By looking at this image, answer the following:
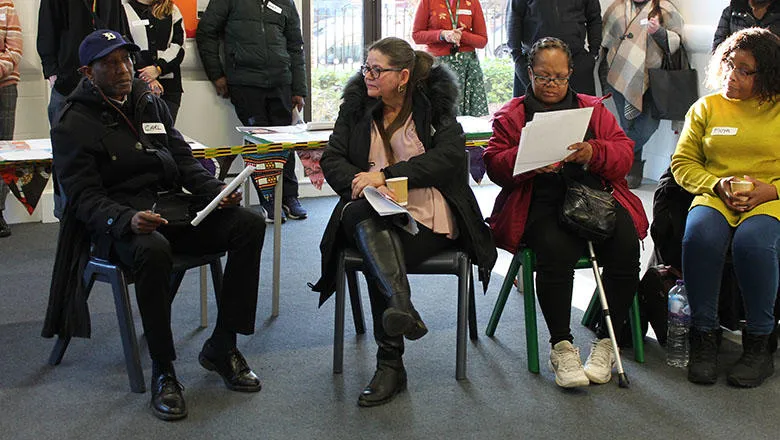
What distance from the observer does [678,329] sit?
10.9ft

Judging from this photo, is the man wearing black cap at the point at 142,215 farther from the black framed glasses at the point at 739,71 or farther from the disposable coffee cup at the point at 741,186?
the black framed glasses at the point at 739,71

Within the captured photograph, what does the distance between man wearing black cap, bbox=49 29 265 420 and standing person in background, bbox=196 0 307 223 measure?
228 cm

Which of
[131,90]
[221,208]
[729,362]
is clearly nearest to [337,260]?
[221,208]

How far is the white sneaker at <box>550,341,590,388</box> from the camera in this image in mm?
3021

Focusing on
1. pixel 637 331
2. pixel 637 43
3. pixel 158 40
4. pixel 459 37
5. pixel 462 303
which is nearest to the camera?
pixel 462 303

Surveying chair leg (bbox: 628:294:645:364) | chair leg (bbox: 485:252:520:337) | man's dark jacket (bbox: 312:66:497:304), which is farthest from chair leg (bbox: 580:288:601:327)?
man's dark jacket (bbox: 312:66:497:304)

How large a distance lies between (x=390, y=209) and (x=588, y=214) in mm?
658

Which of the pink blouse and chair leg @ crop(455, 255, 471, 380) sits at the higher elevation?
the pink blouse

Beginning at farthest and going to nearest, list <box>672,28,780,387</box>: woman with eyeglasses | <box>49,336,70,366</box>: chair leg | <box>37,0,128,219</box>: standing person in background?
<box>37,0,128,219</box>: standing person in background, <box>49,336,70,366</box>: chair leg, <box>672,28,780,387</box>: woman with eyeglasses

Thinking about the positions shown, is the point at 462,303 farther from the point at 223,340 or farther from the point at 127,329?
the point at 127,329

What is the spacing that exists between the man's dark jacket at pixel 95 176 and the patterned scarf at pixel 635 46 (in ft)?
13.3

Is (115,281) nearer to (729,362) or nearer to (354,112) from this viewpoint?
(354,112)

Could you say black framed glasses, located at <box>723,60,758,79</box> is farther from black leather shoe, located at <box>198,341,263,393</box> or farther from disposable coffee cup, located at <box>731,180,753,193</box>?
black leather shoe, located at <box>198,341,263,393</box>

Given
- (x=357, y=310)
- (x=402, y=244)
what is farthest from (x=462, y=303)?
(x=357, y=310)
